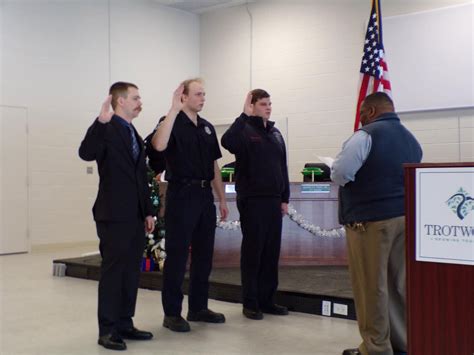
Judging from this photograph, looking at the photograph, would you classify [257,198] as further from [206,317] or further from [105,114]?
[105,114]

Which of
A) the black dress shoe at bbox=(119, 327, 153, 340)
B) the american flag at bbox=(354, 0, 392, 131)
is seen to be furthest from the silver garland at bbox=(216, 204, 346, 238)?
the black dress shoe at bbox=(119, 327, 153, 340)

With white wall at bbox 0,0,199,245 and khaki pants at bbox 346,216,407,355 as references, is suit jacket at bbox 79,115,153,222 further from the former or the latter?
white wall at bbox 0,0,199,245

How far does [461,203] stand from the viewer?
2.06 meters

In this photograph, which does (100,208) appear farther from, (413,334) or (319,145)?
(319,145)

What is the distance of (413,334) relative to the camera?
7.19 ft

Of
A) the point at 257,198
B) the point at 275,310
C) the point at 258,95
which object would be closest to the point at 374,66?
the point at 258,95

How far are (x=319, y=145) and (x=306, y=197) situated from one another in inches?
146

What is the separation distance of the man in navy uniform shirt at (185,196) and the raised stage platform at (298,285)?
78 centimetres

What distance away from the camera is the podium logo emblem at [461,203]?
2.04 m

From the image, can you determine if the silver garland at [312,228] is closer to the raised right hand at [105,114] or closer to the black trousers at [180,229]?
the black trousers at [180,229]

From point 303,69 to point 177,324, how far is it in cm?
706

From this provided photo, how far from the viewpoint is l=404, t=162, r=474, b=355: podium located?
204 cm

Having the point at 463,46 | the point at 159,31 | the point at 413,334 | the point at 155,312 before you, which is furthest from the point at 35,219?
the point at 413,334

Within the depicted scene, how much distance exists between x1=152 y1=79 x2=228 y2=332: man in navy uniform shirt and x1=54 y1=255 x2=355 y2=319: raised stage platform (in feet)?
2.54
